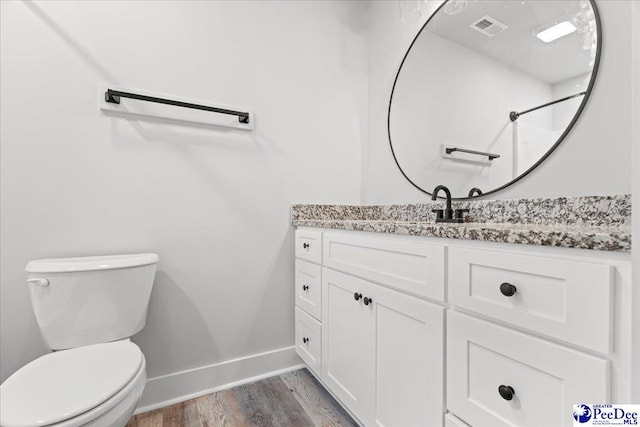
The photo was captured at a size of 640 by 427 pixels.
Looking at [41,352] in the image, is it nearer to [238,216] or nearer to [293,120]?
[238,216]

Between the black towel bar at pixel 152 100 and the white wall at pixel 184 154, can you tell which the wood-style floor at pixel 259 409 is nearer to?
the white wall at pixel 184 154

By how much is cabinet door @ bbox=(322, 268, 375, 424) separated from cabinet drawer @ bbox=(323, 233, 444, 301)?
0.07 m

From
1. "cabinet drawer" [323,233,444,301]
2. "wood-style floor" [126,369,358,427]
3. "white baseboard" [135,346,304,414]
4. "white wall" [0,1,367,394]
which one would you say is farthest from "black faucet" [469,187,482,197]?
"white baseboard" [135,346,304,414]

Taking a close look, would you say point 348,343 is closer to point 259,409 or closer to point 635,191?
point 259,409

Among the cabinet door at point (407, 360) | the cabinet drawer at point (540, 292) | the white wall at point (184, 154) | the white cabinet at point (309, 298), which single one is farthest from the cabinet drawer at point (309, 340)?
the cabinet drawer at point (540, 292)

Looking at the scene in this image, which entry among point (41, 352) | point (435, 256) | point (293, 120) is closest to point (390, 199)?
point (293, 120)

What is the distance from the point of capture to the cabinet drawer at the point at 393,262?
2.76 feet

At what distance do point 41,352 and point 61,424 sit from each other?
0.74 meters

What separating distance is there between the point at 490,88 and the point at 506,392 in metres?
1.18

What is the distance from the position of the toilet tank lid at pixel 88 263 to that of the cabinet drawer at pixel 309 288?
0.72 metres

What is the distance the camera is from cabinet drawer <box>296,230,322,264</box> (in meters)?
1.46

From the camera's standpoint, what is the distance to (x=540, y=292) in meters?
0.61

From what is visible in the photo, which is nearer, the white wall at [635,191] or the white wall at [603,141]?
the white wall at [635,191]

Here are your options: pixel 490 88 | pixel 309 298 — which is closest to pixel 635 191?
pixel 490 88
